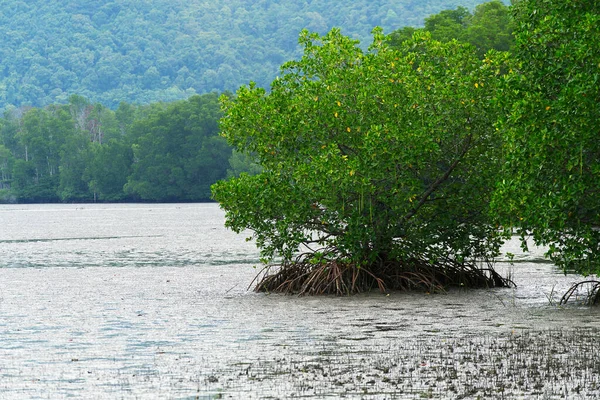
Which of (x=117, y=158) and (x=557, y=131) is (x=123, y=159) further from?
(x=557, y=131)

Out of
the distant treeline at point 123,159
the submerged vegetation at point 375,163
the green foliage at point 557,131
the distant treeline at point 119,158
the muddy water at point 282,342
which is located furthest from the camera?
the distant treeline at point 119,158

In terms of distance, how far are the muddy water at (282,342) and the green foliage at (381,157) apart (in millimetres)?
1321

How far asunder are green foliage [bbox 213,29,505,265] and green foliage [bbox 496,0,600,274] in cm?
250

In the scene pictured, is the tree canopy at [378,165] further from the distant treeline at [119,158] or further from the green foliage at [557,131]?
the distant treeline at [119,158]

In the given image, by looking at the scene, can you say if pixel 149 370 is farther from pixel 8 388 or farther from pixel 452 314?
pixel 452 314

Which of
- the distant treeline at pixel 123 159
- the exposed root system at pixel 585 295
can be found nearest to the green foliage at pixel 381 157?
the exposed root system at pixel 585 295

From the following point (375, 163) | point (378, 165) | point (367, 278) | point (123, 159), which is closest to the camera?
point (375, 163)

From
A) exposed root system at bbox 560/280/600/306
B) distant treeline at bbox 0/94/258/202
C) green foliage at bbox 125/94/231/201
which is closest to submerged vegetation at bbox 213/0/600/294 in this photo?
exposed root system at bbox 560/280/600/306

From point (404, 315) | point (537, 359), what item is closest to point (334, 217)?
point (404, 315)

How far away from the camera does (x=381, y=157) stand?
2000 cm

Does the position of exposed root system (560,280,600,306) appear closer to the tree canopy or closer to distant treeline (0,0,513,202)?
the tree canopy

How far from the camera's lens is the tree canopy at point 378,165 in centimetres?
2009

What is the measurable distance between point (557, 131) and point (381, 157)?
13.9ft

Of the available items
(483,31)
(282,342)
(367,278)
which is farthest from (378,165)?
(483,31)
